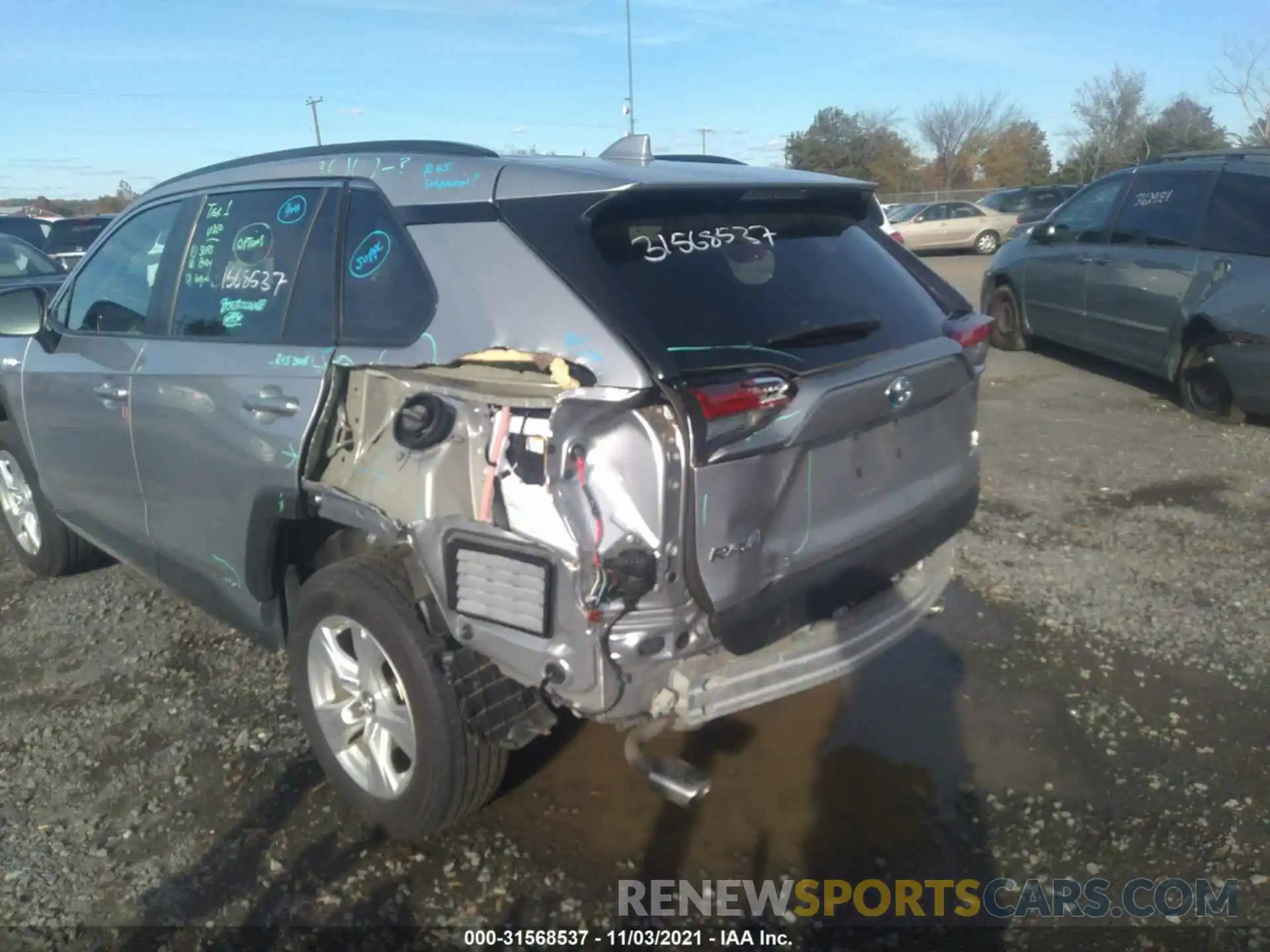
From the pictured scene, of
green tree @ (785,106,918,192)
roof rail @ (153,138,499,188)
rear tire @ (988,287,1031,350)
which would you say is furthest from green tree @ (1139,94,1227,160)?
roof rail @ (153,138,499,188)

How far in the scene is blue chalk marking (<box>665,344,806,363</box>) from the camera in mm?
2535

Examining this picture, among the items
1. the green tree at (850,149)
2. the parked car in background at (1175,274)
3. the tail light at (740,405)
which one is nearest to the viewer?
the tail light at (740,405)

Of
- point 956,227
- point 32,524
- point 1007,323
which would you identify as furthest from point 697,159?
point 956,227

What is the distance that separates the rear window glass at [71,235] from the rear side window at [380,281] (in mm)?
14860

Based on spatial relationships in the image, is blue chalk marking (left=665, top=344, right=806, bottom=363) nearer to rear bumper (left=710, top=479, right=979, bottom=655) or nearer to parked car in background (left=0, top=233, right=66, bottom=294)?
rear bumper (left=710, top=479, right=979, bottom=655)

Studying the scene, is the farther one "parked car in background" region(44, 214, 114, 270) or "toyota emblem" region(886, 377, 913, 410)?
"parked car in background" region(44, 214, 114, 270)

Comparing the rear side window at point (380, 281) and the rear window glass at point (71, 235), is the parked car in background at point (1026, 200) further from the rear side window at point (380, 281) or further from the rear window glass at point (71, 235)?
the rear side window at point (380, 281)

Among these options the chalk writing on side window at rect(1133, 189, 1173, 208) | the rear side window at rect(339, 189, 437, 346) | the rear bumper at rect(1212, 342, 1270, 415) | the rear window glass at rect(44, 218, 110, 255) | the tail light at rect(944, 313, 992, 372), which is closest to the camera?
the rear side window at rect(339, 189, 437, 346)

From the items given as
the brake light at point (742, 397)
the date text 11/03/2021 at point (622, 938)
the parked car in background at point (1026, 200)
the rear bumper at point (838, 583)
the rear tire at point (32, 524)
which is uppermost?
the parked car in background at point (1026, 200)

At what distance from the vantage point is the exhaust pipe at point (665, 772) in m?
2.63

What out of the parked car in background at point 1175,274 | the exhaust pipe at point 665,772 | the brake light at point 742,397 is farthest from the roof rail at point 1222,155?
the exhaust pipe at point 665,772

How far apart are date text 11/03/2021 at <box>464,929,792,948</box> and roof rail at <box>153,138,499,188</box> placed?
7.06 ft

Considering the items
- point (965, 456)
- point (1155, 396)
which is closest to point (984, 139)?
point (1155, 396)

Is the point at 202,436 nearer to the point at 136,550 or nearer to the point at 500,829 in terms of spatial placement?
the point at 136,550
